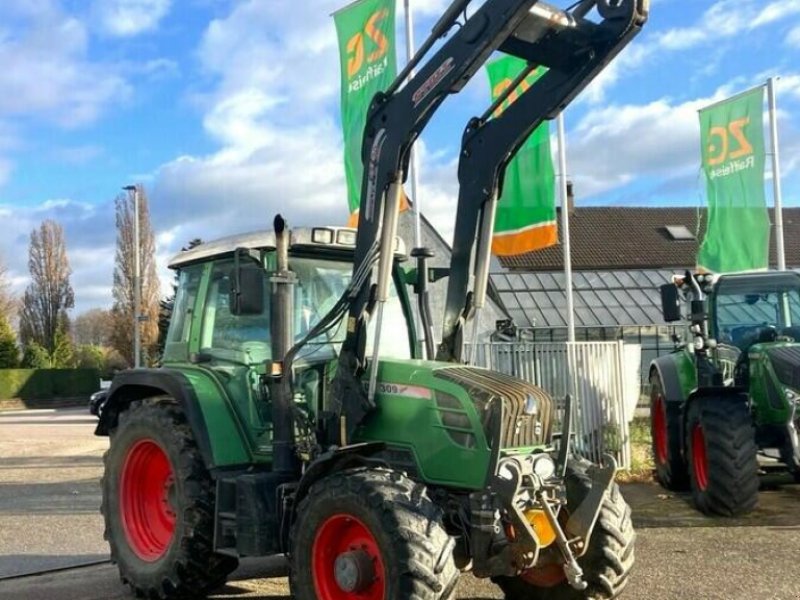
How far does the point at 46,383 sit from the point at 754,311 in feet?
135

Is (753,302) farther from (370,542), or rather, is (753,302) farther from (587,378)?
(370,542)

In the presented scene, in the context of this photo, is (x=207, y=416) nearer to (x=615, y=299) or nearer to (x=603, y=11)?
(x=603, y=11)

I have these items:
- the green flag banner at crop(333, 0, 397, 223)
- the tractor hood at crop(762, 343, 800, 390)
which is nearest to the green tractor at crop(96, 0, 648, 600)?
the tractor hood at crop(762, 343, 800, 390)

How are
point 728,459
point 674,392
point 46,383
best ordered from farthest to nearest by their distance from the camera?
point 46,383 < point 674,392 < point 728,459

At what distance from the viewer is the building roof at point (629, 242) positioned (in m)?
32.4

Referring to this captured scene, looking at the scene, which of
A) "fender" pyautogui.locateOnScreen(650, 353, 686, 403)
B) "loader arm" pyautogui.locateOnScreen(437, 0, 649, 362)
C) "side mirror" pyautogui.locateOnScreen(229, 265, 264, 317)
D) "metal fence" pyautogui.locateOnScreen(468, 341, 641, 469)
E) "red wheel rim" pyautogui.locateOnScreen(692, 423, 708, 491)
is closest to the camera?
"loader arm" pyautogui.locateOnScreen(437, 0, 649, 362)

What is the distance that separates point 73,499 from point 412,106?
7.93 m

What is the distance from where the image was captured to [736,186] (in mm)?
15758

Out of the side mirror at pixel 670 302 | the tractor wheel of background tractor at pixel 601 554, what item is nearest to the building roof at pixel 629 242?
the side mirror at pixel 670 302

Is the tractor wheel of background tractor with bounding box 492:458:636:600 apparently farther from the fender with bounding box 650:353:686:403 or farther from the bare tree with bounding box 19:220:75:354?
the bare tree with bounding box 19:220:75:354

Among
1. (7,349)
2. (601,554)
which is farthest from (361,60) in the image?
(7,349)

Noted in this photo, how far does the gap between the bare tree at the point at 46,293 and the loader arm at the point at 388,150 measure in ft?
177

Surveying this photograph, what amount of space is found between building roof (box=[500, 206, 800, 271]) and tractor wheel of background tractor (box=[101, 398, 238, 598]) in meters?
25.1

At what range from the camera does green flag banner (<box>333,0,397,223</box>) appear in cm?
1314
